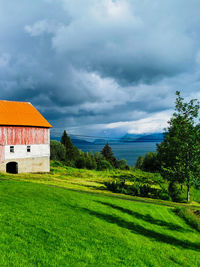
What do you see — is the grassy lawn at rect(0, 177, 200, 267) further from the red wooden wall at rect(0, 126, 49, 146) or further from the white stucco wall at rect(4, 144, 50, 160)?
the red wooden wall at rect(0, 126, 49, 146)

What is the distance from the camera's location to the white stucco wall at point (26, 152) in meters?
32.3

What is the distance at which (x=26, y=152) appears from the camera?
34281mm

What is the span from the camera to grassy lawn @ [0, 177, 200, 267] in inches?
228

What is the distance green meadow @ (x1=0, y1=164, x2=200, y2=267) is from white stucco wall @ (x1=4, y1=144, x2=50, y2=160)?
22.4m

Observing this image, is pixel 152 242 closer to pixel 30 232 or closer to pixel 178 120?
pixel 30 232

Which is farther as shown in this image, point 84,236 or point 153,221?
point 153,221

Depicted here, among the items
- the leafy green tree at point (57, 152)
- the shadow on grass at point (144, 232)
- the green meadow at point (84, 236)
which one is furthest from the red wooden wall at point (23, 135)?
the leafy green tree at point (57, 152)

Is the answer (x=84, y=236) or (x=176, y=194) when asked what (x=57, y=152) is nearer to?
(x=176, y=194)

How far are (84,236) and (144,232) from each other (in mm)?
3769

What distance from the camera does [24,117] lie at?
3553 centimetres

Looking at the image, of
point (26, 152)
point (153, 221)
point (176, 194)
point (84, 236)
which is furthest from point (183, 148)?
point (26, 152)

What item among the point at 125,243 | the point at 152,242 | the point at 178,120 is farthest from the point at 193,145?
the point at 125,243

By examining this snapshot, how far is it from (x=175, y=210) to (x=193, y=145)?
801 centimetres

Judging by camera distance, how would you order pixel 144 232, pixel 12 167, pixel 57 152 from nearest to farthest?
pixel 144 232 → pixel 12 167 → pixel 57 152
